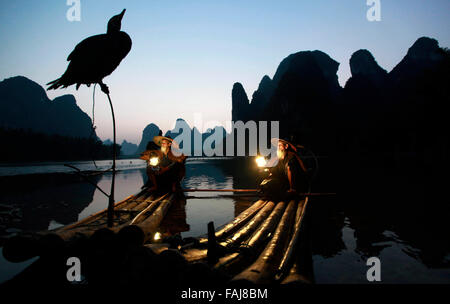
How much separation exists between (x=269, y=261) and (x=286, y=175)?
20.2ft

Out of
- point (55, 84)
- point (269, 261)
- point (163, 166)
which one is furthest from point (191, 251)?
point (163, 166)

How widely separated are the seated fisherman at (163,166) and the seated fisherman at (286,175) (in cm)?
458

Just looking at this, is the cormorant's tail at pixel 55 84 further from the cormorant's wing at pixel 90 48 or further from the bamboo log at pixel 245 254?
the bamboo log at pixel 245 254

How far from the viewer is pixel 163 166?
1117cm

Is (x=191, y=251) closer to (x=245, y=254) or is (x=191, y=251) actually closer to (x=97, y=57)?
(x=245, y=254)

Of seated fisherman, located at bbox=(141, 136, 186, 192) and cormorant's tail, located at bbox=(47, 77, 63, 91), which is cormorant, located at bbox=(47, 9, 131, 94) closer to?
cormorant's tail, located at bbox=(47, 77, 63, 91)

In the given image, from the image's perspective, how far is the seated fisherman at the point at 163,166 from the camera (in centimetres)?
1079

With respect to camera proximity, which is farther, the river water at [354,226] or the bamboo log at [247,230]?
the river water at [354,226]

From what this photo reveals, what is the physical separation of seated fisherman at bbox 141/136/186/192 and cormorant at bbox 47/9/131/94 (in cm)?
608

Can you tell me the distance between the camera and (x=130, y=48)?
5031 millimetres

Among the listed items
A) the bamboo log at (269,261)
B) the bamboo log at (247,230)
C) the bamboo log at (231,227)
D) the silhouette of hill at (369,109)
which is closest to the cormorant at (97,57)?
the bamboo log at (231,227)

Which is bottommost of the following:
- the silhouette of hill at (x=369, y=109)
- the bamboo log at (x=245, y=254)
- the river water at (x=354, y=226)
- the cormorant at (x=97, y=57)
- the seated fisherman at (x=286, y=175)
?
the river water at (x=354, y=226)
